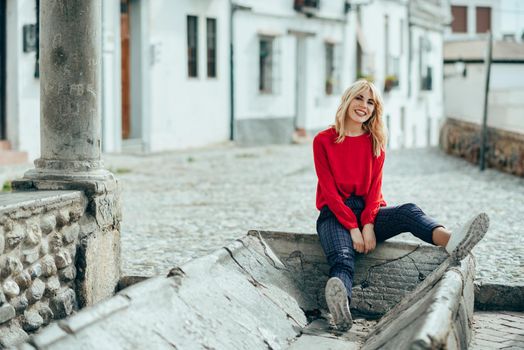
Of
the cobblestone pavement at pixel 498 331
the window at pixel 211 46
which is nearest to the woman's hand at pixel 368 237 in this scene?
the cobblestone pavement at pixel 498 331

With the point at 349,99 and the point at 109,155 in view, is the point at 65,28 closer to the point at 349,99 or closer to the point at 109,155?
the point at 349,99

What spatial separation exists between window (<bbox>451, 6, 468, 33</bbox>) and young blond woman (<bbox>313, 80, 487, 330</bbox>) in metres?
46.5

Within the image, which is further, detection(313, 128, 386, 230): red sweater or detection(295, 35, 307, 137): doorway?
detection(295, 35, 307, 137): doorway

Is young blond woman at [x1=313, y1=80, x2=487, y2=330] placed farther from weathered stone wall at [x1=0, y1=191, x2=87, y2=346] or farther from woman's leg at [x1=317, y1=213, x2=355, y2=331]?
weathered stone wall at [x1=0, y1=191, x2=87, y2=346]

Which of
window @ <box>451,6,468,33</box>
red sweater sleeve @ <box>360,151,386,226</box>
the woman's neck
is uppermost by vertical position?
window @ <box>451,6,468,33</box>

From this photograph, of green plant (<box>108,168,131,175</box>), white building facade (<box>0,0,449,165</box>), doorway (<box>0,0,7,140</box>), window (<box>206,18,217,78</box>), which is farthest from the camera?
window (<box>206,18,217,78</box>)

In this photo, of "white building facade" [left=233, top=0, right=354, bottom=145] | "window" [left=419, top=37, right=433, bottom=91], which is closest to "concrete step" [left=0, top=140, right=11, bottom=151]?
"white building facade" [left=233, top=0, right=354, bottom=145]

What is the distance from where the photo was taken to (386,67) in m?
32.4

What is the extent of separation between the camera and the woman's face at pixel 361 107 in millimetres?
6094

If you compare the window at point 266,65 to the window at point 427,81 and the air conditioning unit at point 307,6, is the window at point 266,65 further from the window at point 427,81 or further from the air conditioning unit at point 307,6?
the window at point 427,81

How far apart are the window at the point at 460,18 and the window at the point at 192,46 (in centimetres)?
3235

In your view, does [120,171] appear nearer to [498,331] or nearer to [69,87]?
[69,87]

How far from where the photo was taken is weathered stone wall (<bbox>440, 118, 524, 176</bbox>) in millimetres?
14688

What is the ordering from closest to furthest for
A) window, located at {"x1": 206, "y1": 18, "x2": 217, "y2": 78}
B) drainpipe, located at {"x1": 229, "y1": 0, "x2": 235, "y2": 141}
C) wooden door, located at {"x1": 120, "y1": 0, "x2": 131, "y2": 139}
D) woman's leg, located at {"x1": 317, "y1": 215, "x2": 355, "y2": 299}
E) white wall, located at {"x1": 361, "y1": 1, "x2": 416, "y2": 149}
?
1. woman's leg, located at {"x1": 317, "y1": 215, "x2": 355, "y2": 299}
2. wooden door, located at {"x1": 120, "y1": 0, "x2": 131, "y2": 139}
3. window, located at {"x1": 206, "y1": 18, "x2": 217, "y2": 78}
4. drainpipe, located at {"x1": 229, "y1": 0, "x2": 235, "y2": 141}
5. white wall, located at {"x1": 361, "y1": 1, "x2": 416, "y2": 149}
